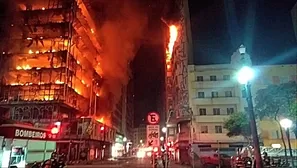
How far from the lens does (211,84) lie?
43.8 meters

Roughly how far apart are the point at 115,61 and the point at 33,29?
2010 cm

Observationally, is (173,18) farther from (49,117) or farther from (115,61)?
(49,117)

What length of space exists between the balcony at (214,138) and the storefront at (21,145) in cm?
2575

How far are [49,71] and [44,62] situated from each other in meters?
3.78

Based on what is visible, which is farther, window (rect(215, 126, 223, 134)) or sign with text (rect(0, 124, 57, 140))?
window (rect(215, 126, 223, 134))

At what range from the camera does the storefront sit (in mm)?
15484

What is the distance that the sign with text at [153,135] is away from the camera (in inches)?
401

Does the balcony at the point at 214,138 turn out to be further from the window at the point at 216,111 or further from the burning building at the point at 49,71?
the burning building at the point at 49,71

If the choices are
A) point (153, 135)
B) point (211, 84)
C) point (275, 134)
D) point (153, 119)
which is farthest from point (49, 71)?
point (153, 135)

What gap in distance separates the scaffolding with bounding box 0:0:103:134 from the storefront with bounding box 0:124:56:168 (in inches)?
1238

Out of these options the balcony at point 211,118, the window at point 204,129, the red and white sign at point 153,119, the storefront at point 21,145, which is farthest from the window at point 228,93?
the red and white sign at point 153,119

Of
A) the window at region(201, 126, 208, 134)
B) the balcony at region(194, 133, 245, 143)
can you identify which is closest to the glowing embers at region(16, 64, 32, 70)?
the balcony at region(194, 133, 245, 143)

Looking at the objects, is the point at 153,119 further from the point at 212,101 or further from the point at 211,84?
the point at 211,84

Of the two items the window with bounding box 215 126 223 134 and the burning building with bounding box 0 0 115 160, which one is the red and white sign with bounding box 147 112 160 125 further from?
the burning building with bounding box 0 0 115 160
